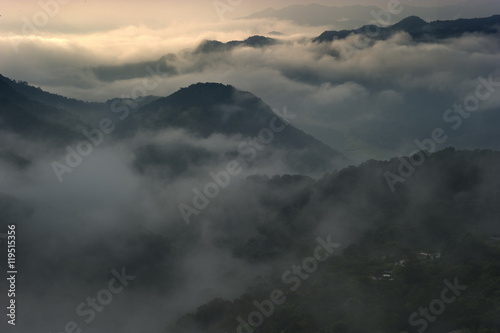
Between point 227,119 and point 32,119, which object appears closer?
point 32,119

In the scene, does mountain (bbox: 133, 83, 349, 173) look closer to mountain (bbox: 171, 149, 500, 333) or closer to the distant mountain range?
the distant mountain range

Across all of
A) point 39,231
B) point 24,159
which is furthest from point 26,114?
point 39,231

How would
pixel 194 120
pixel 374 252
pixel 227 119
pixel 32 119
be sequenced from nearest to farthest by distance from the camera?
pixel 374 252 → pixel 32 119 → pixel 194 120 → pixel 227 119

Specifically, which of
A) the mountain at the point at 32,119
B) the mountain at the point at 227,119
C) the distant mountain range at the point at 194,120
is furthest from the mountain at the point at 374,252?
the mountain at the point at 227,119

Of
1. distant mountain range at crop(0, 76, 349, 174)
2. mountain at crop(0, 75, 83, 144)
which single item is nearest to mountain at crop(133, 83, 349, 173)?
distant mountain range at crop(0, 76, 349, 174)

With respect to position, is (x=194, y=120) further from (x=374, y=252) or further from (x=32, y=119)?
(x=374, y=252)

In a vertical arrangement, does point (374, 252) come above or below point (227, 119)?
below

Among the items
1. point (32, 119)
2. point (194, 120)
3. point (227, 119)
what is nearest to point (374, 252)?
Result: point (32, 119)

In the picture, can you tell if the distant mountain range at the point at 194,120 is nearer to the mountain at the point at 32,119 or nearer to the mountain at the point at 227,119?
the mountain at the point at 227,119

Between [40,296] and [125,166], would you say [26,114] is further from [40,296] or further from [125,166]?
[40,296]
